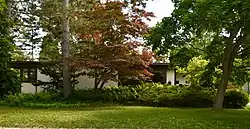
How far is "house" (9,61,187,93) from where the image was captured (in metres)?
26.6

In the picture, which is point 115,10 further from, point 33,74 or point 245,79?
point 33,74

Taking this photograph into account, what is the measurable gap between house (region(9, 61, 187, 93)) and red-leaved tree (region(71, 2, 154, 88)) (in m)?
5.53

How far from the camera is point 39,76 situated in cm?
2791

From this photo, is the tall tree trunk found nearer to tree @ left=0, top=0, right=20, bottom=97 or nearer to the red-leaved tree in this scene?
the red-leaved tree

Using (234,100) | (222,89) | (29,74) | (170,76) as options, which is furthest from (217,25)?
(29,74)

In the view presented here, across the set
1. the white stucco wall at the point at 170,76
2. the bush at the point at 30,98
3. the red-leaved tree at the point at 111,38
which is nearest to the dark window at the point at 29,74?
the bush at the point at 30,98

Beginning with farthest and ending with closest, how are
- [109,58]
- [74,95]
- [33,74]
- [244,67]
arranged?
[33,74], [74,95], [109,58], [244,67]

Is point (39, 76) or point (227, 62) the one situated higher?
point (227, 62)

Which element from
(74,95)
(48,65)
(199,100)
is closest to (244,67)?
(199,100)

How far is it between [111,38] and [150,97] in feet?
13.0

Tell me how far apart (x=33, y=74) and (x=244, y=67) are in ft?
54.1

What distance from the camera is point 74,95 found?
853 inches

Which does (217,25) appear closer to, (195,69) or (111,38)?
(111,38)

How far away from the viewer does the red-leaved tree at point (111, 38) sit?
20.1 metres
